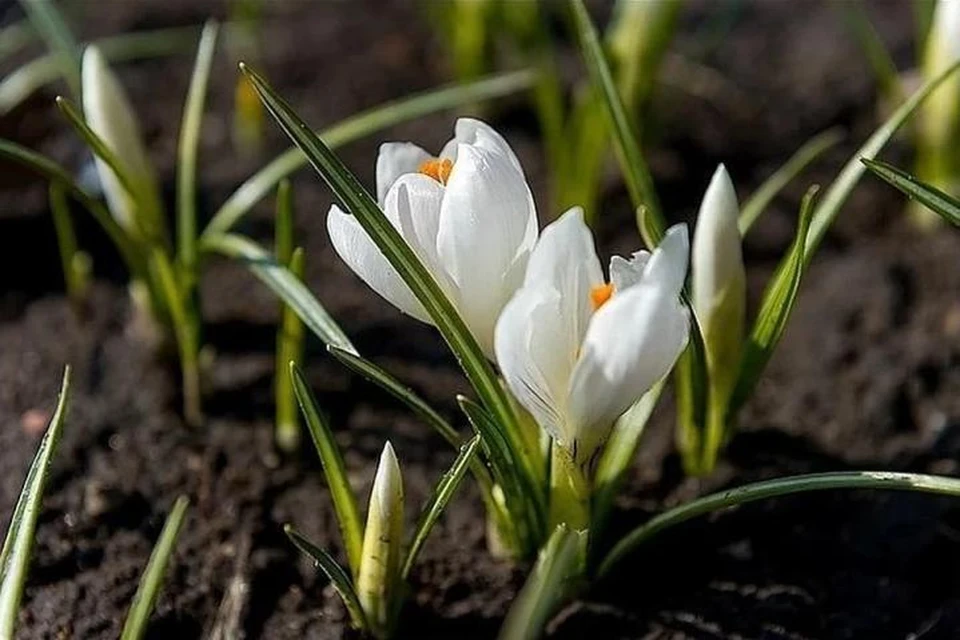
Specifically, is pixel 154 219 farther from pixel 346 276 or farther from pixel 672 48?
pixel 672 48

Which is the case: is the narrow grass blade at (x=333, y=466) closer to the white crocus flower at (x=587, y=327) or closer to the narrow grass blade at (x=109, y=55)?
the white crocus flower at (x=587, y=327)

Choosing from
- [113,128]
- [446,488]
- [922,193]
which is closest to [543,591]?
[446,488]

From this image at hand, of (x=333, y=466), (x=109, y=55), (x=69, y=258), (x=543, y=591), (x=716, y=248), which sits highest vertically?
(x=109, y=55)

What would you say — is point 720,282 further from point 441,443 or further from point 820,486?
point 441,443

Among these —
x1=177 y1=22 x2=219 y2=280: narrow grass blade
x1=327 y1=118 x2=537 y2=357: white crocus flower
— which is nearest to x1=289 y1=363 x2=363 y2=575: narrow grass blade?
x1=327 y1=118 x2=537 y2=357: white crocus flower

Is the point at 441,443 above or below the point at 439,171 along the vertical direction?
below

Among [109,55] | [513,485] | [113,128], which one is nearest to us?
[513,485]

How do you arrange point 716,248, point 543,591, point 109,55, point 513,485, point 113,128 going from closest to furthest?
point 543,591, point 513,485, point 716,248, point 113,128, point 109,55

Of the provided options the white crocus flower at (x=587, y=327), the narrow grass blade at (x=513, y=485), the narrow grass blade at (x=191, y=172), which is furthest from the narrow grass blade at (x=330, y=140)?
the white crocus flower at (x=587, y=327)
